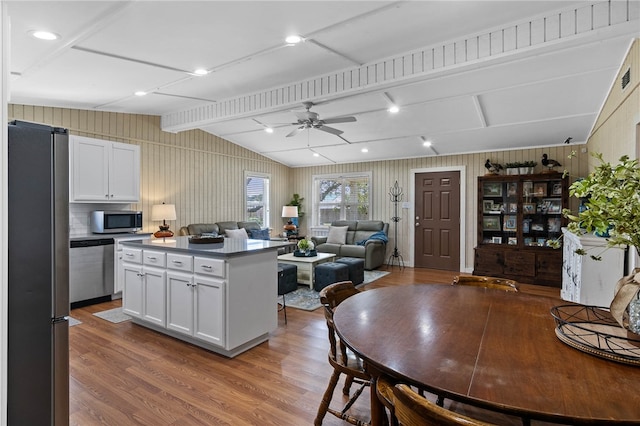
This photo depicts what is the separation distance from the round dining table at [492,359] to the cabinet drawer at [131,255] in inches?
104

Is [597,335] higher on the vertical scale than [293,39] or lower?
lower

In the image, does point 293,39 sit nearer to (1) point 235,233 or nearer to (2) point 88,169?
(2) point 88,169

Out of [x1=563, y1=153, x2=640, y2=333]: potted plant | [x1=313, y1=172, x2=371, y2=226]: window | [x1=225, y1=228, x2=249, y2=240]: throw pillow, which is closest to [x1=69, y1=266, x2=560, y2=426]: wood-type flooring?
[x1=563, y1=153, x2=640, y2=333]: potted plant

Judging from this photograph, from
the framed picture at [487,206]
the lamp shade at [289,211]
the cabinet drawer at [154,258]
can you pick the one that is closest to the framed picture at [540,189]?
the framed picture at [487,206]

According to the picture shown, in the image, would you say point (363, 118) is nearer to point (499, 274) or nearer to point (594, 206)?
point (499, 274)

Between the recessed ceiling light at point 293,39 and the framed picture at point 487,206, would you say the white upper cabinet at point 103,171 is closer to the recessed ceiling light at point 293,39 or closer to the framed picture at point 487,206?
the recessed ceiling light at point 293,39

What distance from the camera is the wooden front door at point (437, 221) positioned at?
6.89m

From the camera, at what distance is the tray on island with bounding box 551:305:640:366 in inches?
43.1

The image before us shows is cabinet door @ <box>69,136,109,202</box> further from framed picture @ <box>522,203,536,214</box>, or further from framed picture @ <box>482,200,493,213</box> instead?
framed picture @ <box>522,203,536,214</box>

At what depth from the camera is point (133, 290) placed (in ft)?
11.9

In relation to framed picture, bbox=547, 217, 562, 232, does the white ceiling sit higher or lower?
higher

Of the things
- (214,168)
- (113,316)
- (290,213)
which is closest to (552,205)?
(290,213)

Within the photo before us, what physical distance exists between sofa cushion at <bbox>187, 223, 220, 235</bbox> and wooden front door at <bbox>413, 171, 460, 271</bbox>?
161 inches

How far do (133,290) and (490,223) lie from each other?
5754mm
